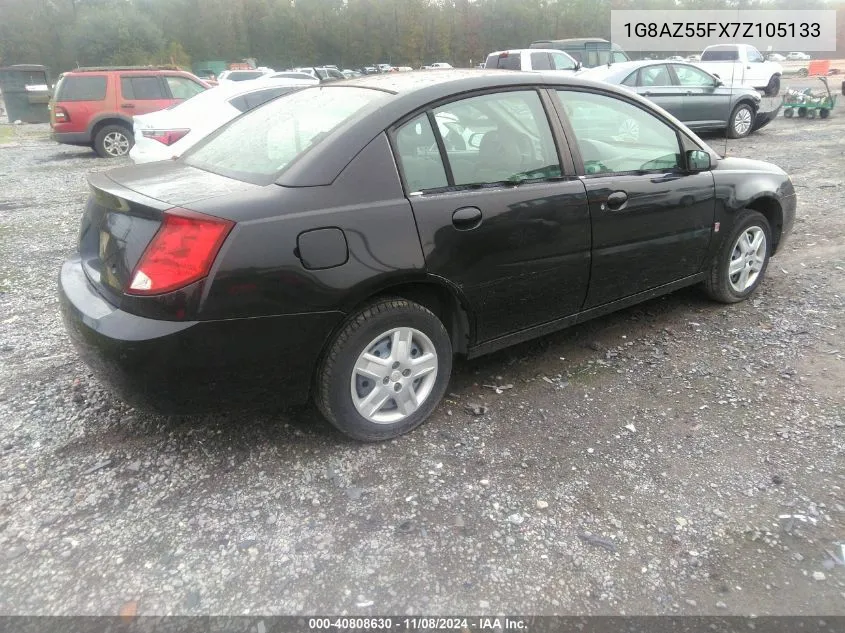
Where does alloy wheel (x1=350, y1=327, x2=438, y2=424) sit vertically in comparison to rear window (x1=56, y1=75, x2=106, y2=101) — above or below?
below

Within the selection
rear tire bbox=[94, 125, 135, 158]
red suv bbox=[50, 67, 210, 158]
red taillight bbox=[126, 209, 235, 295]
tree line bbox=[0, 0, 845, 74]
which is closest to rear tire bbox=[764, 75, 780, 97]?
red suv bbox=[50, 67, 210, 158]

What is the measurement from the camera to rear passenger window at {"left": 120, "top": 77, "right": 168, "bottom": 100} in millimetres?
12695

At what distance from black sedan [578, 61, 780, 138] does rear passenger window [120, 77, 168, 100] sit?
8.88m

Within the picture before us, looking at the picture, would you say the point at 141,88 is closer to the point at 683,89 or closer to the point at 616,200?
the point at 683,89

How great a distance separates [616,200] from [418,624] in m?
2.34

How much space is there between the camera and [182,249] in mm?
2314

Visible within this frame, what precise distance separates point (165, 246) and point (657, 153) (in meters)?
2.78

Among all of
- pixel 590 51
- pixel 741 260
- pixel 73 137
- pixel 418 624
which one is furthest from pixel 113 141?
pixel 590 51

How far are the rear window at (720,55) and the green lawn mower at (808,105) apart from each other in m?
5.17

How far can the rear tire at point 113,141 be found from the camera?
12.8 meters

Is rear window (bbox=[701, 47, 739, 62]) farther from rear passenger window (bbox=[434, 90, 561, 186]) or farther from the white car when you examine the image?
rear passenger window (bbox=[434, 90, 561, 186])

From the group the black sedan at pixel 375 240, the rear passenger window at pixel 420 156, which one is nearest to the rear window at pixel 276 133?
the black sedan at pixel 375 240

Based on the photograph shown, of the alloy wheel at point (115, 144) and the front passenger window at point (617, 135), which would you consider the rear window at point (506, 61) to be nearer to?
the alloy wheel at point (115, 144)

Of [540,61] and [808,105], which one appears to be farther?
[540,61]
